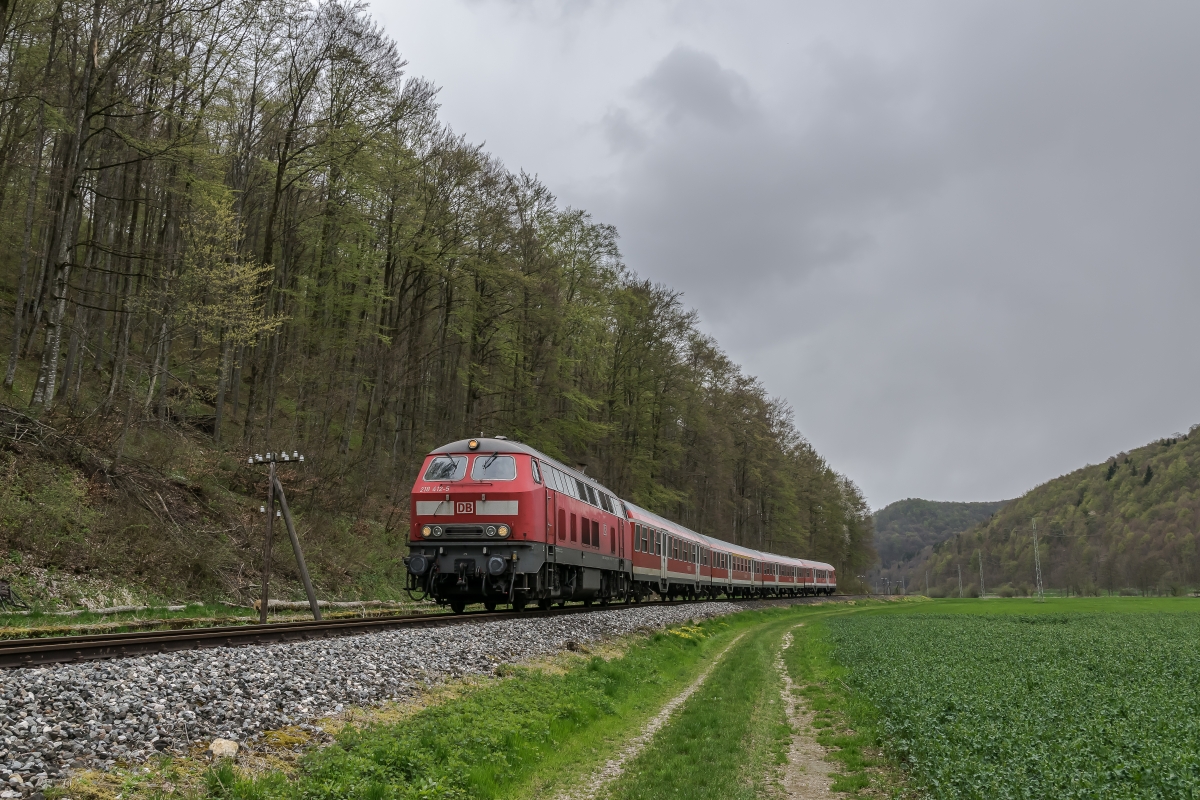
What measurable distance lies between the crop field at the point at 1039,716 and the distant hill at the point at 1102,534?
98944mm

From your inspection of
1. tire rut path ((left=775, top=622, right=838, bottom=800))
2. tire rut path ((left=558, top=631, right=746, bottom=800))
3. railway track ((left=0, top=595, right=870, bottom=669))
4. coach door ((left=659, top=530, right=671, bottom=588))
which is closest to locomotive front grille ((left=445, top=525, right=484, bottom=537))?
railway track ((left=0, top=595, right=870, bottom=669))

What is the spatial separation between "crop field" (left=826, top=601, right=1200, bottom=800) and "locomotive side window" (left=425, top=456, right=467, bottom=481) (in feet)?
29.9

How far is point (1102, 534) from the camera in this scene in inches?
5108

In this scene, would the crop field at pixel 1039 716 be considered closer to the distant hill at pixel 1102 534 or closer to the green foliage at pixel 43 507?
the green foliage at pixel 43 507

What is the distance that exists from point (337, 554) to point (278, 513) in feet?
6.89

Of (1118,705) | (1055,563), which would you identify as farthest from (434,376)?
(1055,563)

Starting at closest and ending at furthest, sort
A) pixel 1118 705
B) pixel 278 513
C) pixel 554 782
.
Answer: pixel 554 782 < pixel 1118 705 < pixel 278 513

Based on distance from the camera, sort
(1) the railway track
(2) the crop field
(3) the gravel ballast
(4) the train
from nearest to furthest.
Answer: (3) the gravel ballast → (2) the crop field → (1) the railway track → (4) the train

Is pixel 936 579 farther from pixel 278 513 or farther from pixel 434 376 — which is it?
pixel 278 513

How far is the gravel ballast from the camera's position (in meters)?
6.27

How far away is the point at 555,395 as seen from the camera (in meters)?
40.9

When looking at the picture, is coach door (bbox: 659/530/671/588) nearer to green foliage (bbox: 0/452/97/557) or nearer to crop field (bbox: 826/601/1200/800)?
crop field (bbox: 826/601/1200/800)

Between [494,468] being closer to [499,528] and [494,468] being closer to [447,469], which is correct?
[447,469]

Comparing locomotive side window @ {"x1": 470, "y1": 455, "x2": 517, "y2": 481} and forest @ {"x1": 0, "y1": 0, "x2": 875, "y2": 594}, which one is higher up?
forest @ {"x1": 0, "y1": 0, "x2": 875, "y2": 594}
